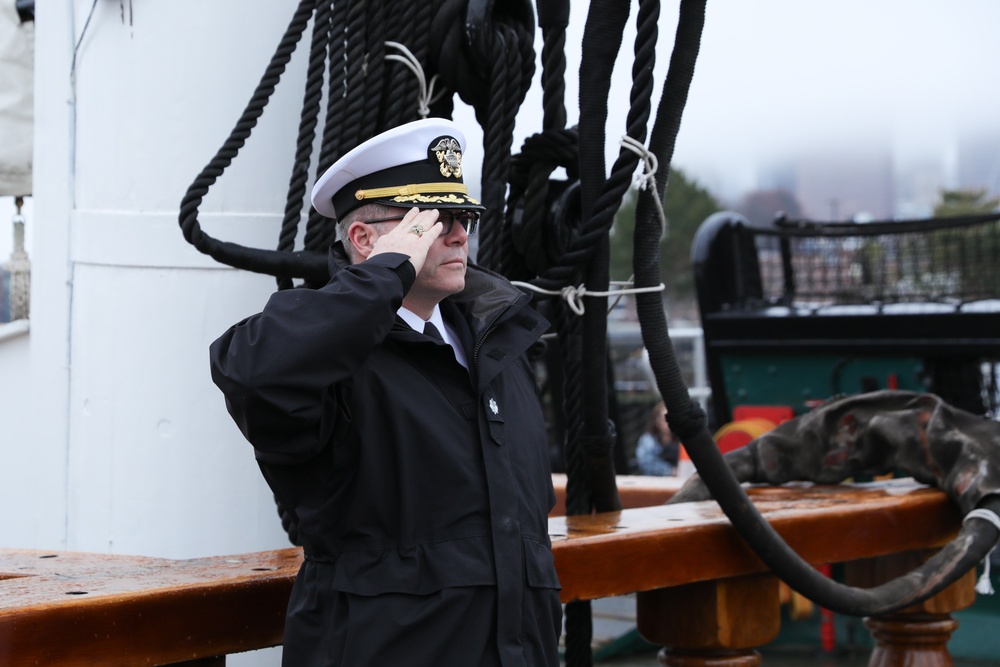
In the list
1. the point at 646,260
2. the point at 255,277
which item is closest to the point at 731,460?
the point at 646,260

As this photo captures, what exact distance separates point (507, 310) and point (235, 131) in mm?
731

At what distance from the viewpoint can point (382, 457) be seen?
1.69m

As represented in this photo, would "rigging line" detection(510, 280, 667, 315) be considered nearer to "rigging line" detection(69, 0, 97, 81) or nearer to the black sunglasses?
the black sunglasses

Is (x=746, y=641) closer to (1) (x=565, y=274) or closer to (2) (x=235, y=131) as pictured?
(1) (x=565, y=274)

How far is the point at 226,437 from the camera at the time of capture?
→ 2.53 metres

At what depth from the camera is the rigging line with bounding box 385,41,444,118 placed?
8.29 feet

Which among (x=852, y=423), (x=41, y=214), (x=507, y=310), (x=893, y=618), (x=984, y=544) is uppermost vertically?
(x=41, y=214)

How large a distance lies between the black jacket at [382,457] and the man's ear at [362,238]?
0.14 metres

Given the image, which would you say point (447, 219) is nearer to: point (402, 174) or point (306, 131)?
point (402, 174)

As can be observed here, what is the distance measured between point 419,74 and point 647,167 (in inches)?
19.8

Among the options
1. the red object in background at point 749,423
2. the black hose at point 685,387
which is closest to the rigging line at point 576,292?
the black hose at point 685,387

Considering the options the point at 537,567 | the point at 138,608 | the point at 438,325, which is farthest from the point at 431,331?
the point at 138,608

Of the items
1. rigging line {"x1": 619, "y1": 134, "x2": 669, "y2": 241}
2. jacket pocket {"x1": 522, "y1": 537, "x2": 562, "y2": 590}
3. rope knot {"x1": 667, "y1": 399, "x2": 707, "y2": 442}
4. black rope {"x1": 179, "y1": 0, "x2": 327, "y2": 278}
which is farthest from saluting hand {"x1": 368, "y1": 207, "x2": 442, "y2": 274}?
rope knot {"x1": 667, "y1": 399, "x2": 707, "y2": 442}

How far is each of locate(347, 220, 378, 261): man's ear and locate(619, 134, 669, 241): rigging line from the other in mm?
754
